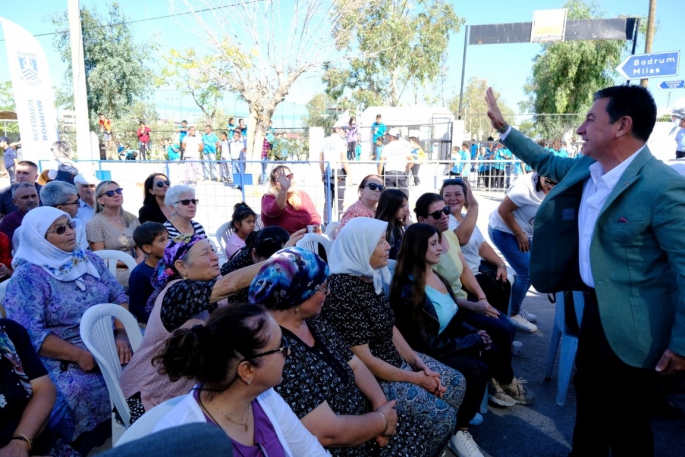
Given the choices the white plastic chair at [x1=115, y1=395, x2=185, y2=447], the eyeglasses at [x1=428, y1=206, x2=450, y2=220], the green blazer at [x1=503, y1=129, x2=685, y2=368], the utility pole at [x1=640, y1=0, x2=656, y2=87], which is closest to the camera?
the white plastic chair at [x1=115, y1=395, x2=185, y2=447]

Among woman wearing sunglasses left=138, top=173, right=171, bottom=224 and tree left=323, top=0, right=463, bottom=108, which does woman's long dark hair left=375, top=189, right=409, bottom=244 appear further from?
tree left=323, top=0, right=463, bottom=108

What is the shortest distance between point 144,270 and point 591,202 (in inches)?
110

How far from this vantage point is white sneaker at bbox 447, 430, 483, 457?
9.37 ft

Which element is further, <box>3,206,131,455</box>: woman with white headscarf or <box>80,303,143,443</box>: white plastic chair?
<box>3,206,131,455</box>: woman with white headscarf

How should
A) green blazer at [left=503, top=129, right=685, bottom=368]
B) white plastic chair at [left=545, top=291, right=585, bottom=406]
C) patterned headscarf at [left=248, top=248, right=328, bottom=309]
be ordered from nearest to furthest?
green blazer at [left=503, top=129, right=685, bottom=368] < patterned headscarf at [left=248, top=248, right=328, bottom=309] < white plastic chair at [left=545, top=291, right=585, bottom=406]

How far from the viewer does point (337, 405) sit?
2.10m

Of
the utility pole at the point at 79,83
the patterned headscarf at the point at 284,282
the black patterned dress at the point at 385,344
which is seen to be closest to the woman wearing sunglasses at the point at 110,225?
the black patterned dress at the point at 385,344

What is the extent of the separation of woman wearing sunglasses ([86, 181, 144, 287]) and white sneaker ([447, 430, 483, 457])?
3160mm

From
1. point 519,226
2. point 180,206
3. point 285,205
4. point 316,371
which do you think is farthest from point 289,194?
point 316,371

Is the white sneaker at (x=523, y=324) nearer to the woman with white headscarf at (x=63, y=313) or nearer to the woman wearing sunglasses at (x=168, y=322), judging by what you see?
the woman wearing sunglasses at (x=168, y=322)

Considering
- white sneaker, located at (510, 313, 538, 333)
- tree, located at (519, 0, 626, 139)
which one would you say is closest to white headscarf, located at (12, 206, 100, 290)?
white sneaker, located at (510, 313, 538, 333)

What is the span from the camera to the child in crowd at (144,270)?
3307 mm

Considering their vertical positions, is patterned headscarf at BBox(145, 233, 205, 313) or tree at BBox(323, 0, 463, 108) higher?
tree at BBox(323, 0, 463, 108)

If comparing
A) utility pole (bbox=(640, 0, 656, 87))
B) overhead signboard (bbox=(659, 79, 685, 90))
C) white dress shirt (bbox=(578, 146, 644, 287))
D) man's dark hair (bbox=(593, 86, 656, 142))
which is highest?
utility pole (bbox=(640, 0, 656, 87))
